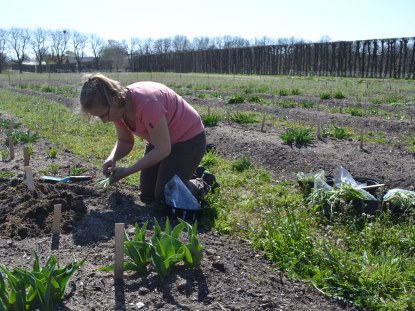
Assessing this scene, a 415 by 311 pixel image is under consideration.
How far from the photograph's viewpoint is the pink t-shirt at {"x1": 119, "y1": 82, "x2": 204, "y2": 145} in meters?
3.73

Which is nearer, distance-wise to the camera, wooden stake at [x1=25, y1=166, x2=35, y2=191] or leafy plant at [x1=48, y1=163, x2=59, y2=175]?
wooden stake at [x1=25, y1=166, x2=35, y2=191]

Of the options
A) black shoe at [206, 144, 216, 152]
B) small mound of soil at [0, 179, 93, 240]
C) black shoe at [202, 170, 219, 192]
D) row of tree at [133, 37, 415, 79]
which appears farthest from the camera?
row of tree at [133, 37, 415, 79]

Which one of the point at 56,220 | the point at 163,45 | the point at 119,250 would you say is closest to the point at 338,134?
the point at 56,220

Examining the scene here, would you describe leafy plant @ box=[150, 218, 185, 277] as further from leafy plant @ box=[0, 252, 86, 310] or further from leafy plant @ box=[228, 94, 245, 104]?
leafy plant @ box=[228, 94, 245, 104]

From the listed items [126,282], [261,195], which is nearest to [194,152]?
[261,195]

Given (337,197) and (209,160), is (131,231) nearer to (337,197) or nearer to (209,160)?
(337,197)

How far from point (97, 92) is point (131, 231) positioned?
1.08 meters

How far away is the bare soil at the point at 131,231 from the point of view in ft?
8.41

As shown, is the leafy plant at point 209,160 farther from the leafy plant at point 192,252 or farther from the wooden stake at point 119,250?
the wooden stake at point 119,250

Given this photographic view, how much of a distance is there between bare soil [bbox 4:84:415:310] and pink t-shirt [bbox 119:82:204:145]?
2.36 feet

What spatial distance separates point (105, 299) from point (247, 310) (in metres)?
0.76

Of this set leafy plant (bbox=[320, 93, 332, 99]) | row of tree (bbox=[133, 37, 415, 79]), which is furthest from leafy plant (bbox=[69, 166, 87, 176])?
row of tree (bbox=[133, 37, 415, 79])

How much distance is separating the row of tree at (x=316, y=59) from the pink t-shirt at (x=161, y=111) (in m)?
20.7

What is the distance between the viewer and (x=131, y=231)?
3.54 m
